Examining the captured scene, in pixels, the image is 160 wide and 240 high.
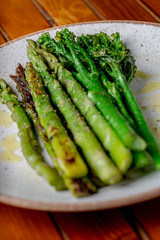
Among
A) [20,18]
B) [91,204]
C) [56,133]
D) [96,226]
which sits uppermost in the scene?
[20,18]

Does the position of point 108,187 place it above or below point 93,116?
below

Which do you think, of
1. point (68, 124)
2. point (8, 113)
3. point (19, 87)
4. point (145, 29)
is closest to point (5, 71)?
point (19, 87)

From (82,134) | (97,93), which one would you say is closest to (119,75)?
(97,93)

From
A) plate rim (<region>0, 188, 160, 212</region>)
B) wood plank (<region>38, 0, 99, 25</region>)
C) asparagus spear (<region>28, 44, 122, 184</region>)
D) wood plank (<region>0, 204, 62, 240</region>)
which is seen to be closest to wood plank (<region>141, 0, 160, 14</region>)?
wood plank (<region>38, 0, 99, 25</region>)

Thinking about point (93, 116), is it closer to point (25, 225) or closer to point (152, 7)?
point (25, 225)

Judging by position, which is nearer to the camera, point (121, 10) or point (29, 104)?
point (29, 104)

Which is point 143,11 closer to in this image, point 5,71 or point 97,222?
point 5,71
